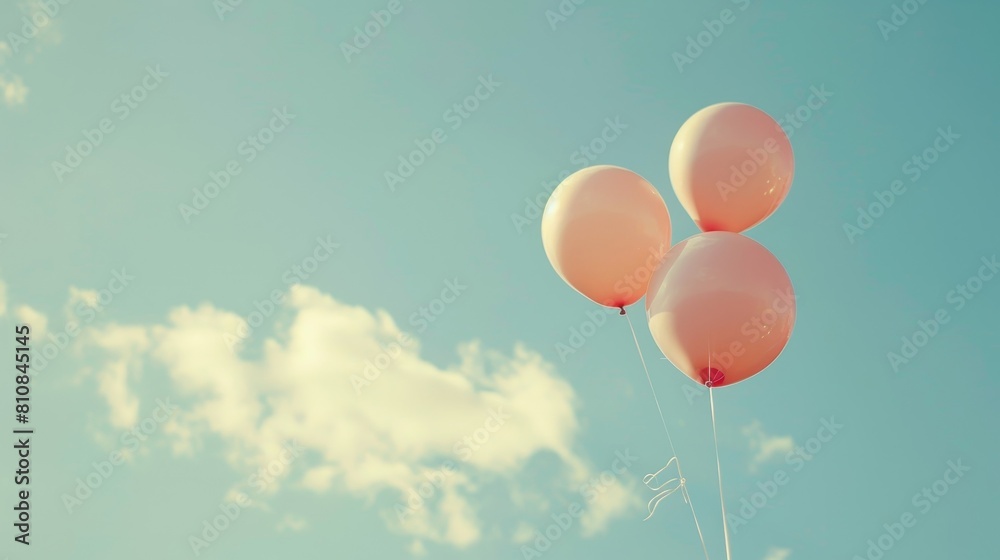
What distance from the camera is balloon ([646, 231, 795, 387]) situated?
225 inches

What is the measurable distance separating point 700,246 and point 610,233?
71 cm

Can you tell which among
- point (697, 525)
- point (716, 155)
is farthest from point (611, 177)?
point (697, 525)

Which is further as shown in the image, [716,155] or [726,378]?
[716,155]

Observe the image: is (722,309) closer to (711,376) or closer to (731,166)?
(711,376)

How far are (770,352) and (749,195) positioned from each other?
1.29 m

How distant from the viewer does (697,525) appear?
6020 millimetres

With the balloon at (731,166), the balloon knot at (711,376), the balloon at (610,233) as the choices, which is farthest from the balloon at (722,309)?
the balloon at (731,166)

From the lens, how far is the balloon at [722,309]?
5723 millimetres

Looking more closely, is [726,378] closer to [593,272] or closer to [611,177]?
[593,272]

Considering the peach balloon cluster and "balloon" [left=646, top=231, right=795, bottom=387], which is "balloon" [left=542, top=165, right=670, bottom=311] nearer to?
the peach balloon cluster

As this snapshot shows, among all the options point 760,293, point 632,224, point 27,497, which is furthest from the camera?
point 27,497

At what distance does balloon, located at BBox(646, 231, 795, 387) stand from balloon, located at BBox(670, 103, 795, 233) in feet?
1.58

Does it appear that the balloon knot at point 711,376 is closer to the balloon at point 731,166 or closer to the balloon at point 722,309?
the balloon at point 722,309

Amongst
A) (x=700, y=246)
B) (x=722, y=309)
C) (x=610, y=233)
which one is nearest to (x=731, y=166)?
(x=700, y=246)
